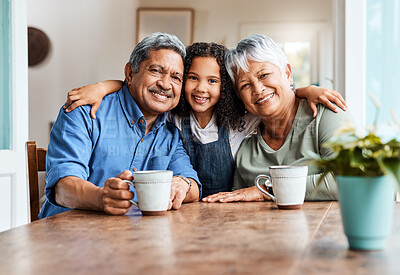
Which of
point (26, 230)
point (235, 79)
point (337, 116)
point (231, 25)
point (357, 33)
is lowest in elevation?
point (26, 230)

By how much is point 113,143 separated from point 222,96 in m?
0.44

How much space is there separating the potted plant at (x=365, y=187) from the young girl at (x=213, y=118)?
3.25ft

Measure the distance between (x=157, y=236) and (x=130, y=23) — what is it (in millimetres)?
4488

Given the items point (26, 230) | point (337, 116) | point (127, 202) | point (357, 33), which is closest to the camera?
point (26, 230)

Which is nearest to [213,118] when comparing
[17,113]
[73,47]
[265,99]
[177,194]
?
[265,99]

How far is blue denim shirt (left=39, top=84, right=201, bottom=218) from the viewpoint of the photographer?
149 centimetres

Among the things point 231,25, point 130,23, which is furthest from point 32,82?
point 231,25

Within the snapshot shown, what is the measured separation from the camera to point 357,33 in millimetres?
2639

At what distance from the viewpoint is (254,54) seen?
1610 millimetres

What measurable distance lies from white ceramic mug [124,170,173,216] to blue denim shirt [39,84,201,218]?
377 millimetres

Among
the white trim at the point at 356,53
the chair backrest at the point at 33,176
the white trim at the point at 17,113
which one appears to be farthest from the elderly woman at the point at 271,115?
the white trim at the point at 17,113

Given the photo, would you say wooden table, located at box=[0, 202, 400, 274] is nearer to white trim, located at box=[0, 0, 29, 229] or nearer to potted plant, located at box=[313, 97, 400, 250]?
potted plant, located at box=[313, 97, 400, 250]

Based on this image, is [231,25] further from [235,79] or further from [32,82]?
[235,79]

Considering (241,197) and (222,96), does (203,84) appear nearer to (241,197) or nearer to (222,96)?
(222,96)
